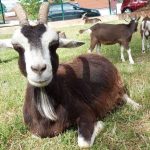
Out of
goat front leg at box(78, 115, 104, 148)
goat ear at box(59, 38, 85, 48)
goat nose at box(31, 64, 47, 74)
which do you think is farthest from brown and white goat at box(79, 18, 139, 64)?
goat nose at box(31, 64, 47, 74)

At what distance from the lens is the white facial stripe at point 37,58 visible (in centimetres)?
404

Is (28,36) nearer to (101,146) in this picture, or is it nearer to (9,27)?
(101,146)

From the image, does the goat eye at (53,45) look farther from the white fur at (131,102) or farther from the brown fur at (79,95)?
the white fur at (131,102)

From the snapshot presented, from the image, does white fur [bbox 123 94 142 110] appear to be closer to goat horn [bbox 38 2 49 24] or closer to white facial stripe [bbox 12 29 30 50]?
goat horn [bbox 38 2 49 24]

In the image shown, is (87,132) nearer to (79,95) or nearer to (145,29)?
(79,95)

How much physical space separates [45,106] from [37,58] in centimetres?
74

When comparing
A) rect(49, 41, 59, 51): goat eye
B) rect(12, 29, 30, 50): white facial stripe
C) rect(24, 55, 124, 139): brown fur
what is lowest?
rect(24, 55, 124, 139): brown fur

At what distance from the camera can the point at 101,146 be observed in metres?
4.50

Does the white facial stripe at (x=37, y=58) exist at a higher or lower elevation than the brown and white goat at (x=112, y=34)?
higher

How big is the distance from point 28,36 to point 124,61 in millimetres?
6240

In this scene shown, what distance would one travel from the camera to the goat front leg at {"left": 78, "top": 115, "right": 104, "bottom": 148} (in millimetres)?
4512

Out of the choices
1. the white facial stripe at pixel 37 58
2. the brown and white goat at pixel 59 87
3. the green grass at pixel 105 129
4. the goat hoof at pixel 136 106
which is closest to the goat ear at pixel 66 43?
the brown and white goat at pixel 59 87

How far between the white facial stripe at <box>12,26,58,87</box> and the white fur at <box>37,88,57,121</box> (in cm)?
40

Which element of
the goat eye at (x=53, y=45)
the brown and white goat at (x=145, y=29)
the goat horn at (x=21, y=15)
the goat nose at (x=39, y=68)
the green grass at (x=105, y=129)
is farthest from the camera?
the brown and white goat at (x=145, y=29)
